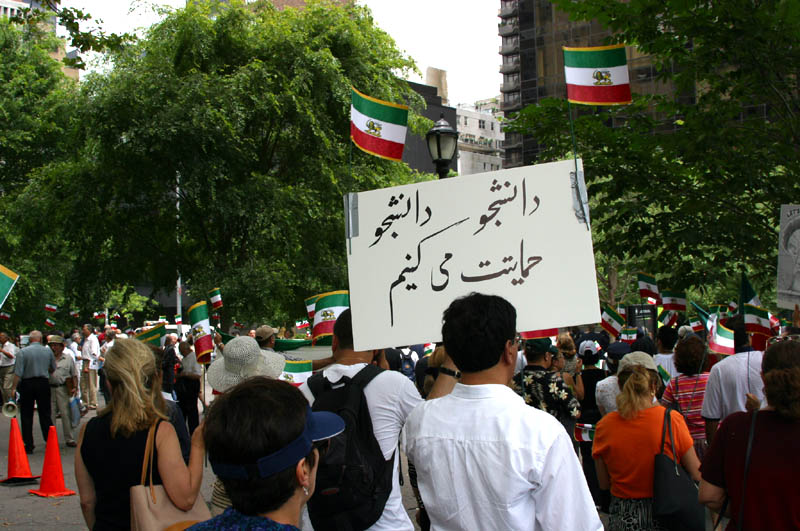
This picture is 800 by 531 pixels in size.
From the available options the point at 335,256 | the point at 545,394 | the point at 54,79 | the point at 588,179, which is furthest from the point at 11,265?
the point at 545,394

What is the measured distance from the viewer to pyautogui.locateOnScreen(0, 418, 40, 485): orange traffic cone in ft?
34.6

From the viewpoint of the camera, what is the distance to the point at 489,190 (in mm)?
4406

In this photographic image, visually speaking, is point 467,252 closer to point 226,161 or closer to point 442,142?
point 442,142

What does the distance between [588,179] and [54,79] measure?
27.5 m

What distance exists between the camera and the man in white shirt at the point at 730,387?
19.1 ft

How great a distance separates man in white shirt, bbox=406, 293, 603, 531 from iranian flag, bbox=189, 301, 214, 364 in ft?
23.7

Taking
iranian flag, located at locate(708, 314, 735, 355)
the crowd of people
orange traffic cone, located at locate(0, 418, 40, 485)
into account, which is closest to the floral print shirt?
the crowd of people

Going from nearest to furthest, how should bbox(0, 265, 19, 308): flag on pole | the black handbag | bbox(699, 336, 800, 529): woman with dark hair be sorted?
bbox(699, 336, 800, 529): woman with dark hair
the black handbag
bbox(0, 265, 19, 308): flag on pole

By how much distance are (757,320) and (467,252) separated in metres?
4.44

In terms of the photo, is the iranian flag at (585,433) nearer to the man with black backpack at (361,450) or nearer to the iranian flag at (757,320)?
the iranian flag at (757,320)

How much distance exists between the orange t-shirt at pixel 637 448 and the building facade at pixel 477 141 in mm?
110290

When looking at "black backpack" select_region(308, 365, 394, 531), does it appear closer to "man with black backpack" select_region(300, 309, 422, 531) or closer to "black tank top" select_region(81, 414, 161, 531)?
"man with black backpack" select_region(300, 309, 422, 531)

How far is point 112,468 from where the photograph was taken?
3.64 m

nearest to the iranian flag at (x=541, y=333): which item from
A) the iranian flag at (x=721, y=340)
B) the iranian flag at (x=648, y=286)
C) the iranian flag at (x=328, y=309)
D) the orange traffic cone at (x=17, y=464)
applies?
the iranian flag at (x=721, y=340)
